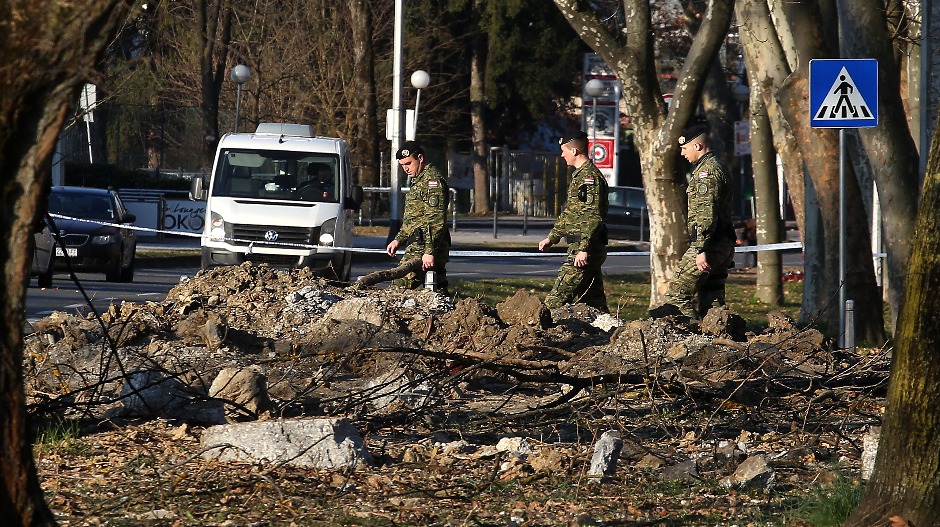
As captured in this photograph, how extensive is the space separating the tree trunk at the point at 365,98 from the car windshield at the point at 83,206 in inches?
744

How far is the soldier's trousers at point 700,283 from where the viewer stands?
1157 cm

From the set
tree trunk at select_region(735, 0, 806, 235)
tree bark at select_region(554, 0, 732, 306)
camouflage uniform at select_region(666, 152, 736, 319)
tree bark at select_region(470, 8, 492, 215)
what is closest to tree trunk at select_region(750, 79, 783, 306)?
tree trunk at select_region(735, 0, 806, 235)

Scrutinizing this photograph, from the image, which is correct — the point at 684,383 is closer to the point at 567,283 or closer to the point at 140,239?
the point at 567,283

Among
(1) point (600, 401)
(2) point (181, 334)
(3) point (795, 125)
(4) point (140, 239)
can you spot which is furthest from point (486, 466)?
(4) point (140, 239)

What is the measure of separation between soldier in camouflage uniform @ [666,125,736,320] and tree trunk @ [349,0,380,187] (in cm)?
2847

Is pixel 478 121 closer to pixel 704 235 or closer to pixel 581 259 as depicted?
pixel 581 259

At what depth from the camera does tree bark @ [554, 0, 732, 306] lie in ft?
48.6

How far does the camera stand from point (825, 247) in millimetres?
15523

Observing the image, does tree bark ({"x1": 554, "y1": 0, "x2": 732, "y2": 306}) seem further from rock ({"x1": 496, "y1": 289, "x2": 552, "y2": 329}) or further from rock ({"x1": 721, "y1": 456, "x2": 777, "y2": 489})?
rock ({"x1": 721, "y1": 456, "x2": 777, "y2": 489})

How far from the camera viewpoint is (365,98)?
1598 inches

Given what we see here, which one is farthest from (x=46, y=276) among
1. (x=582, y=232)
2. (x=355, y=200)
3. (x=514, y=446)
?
(x=514, y=446)

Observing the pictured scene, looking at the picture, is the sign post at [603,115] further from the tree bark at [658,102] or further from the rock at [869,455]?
the rock at [869,455]

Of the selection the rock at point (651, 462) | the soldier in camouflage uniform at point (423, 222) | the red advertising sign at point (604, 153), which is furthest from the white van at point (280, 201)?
the rock at point (651, 462)

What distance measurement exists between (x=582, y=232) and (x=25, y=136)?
859 cm
